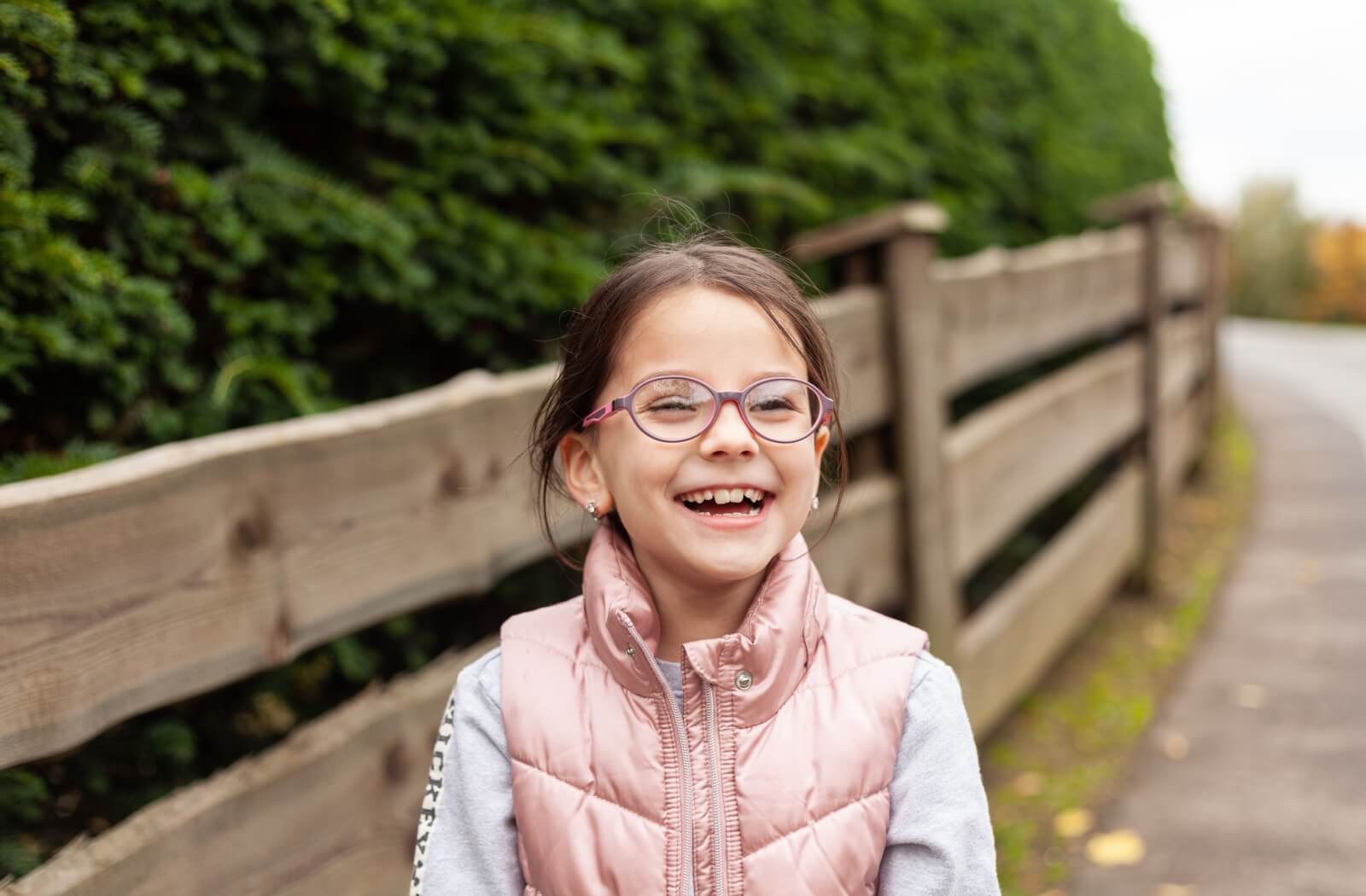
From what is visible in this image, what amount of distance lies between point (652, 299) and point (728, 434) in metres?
0.22

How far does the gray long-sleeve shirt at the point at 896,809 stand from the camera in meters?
1.52

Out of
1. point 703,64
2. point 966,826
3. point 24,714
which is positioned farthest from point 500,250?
point 966,826

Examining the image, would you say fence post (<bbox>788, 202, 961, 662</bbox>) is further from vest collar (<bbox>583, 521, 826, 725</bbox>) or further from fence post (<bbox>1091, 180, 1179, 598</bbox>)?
fence post (<bbox>1091, 180, 1179, 598</bbox>)

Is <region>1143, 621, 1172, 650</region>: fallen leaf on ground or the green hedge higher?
the green hedge

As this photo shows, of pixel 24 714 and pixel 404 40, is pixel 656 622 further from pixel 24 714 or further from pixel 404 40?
pixel 404 40

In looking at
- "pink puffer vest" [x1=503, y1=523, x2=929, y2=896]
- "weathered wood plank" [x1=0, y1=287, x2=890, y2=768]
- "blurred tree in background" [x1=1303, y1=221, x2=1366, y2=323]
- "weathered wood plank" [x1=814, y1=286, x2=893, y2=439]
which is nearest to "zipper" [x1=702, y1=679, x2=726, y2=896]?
"pink puffer vest" [x1=503, y1=523, x2=929, y2=896]

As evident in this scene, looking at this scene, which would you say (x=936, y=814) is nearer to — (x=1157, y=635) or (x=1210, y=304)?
(x=1157, y=635)

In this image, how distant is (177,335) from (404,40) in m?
0.71

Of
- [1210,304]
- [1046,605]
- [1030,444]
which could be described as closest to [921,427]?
[1030,444]

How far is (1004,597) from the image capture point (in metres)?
4.52

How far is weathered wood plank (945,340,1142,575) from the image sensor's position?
4.07 metres

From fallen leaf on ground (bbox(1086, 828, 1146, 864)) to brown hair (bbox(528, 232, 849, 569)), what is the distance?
2353mm

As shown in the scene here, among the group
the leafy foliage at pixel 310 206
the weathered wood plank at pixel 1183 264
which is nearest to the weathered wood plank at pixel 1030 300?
the leafy foliage at pixel 310 206

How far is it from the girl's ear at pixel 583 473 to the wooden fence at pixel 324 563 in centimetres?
44
